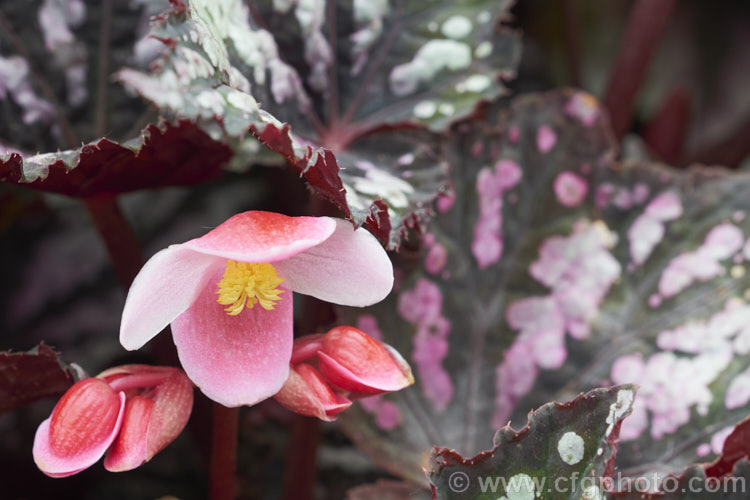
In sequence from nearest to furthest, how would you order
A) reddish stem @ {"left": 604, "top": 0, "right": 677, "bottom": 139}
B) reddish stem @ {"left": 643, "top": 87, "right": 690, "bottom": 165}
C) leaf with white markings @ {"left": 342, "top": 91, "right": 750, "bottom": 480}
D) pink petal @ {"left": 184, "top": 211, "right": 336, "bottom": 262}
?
pink petal @ {"left": 184, "top": 211, "right": 336, "bottom": 262} → leaf with white markings @ {"left": 342, "top": 91, "right": 750, "bottom": 480} → reddish stem @ {"left": 604, "top": 0, "right": 677, "bottom": 139} → reddish stem @ {"left": 643, "top": 87, "right": 690, "bottom": 165}

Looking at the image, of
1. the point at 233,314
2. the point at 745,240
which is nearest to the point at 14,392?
the point at 233,314

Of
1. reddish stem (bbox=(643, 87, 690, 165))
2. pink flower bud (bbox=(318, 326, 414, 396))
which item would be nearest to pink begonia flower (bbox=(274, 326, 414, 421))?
pink flower bud (bbox=(318, 326, 414, 396))

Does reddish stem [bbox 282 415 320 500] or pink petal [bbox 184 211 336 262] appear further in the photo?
reddish stem [bbox 282 415 320 500]

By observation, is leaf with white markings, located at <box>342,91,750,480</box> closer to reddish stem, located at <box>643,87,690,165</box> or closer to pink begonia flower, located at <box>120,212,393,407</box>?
pink begonia flower, located at <box>120,212,393,407</box>

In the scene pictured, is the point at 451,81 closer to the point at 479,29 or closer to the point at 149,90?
the point at 479,29

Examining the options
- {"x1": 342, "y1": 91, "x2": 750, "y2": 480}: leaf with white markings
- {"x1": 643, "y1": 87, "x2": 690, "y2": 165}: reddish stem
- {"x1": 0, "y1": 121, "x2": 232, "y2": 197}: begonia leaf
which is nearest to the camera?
{"x1": 0, "y1": 121, "x2": 232, "y2": 197}: begonia leaf

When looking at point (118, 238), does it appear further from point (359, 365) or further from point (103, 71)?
point (359, 365)

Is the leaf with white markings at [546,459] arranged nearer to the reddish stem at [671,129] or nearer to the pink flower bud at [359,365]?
the pink flower bud at [359,365]
